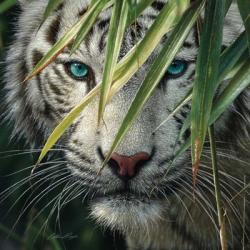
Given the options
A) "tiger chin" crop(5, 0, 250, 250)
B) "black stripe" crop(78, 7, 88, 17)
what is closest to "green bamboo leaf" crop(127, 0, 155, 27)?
"tiger chin" crop(5, 0, 250, 250)

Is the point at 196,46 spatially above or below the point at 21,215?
above

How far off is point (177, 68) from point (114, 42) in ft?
2.32

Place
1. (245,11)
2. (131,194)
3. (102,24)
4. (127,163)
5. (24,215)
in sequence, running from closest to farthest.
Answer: (245,11)
(127,163)
(131,194)
(102,24)
(24,215)

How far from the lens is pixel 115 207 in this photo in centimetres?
295

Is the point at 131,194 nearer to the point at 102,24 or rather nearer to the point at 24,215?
the point at 102,24

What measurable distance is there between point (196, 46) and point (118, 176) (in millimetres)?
485

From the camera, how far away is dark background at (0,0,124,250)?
3.52 m

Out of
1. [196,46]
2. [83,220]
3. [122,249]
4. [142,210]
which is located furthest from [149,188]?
[122,249]

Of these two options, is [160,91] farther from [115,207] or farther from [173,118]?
[115,207]

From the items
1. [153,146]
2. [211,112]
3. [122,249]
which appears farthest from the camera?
[122,249]

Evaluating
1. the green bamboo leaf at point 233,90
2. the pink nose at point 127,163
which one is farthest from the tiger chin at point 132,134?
the green bamboo leaf at point 233,90

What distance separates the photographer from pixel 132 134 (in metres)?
2.72

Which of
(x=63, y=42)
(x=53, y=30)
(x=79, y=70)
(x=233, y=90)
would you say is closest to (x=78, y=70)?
(x=79, y=70)

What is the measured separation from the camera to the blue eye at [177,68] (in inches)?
117
